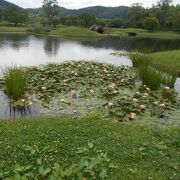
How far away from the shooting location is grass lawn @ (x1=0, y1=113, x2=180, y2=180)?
5477 millimetres

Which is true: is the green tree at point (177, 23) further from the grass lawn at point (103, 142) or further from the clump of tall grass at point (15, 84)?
the grass lawn at point (103, 142)

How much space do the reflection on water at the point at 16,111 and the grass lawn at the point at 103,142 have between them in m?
1.59

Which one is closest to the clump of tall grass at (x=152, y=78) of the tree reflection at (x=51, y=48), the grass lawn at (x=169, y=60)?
the grass lawn at (x=169, y=60)

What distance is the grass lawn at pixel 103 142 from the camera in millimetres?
5477

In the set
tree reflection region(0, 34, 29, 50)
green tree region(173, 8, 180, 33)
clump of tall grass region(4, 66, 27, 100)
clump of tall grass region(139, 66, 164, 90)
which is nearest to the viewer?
clump of tall grass region(4, 66, 27, 100)

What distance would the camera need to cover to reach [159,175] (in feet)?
17.5

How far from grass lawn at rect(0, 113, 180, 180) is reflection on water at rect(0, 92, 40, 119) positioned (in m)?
1.59

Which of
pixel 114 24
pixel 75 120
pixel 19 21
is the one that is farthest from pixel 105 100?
pixel 114 24

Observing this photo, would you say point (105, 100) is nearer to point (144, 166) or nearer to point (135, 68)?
point (144, 166)

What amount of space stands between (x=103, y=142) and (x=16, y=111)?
Answer: 428 centimetres

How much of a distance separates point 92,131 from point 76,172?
2.25 metres

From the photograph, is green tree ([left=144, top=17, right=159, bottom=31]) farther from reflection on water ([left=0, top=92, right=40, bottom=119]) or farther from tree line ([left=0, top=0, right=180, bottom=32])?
reflection on water ([left=0, top=92, right=40, bottom=119])

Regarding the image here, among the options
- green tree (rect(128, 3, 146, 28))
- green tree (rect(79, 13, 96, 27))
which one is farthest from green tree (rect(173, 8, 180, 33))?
green tree (rect(79, 13, 96, 27))

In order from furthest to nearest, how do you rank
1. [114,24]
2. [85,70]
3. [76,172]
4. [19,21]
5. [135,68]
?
[114,24] < [19,21] < [135,68] < [85,70] < [76,172]
